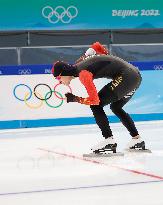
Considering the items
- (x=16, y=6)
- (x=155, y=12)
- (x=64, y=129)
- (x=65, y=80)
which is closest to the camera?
(x=65, y=80)

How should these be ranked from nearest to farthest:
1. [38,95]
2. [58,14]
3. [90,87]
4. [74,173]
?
[74,173]
[90,87]
[38,95]
[58,14]

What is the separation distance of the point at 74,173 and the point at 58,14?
10625 millimetres

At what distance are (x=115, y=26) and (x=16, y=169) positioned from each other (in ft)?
35.3

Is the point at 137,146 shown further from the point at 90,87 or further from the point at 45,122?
the point at 45,122

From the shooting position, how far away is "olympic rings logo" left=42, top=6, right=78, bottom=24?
14719 millimetres

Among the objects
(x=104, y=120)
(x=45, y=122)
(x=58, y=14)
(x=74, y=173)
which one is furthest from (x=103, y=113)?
(x=58, y=14)

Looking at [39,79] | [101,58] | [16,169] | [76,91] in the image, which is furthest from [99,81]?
[16,169]

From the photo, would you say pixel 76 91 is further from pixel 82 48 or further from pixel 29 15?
pixel 29 15

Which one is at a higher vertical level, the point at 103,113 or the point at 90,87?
the point at 90,87

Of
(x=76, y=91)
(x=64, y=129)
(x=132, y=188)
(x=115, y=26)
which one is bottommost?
(x=132, y=188)

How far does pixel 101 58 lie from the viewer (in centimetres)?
584

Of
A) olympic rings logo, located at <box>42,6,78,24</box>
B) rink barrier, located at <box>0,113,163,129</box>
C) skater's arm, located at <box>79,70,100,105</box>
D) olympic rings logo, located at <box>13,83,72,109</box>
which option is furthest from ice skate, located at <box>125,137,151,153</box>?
olympic rings logo, located at <box>42,6,78,24</box>

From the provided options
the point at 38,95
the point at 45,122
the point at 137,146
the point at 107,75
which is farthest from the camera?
the point at 45,122

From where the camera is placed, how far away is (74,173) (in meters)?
4.66
